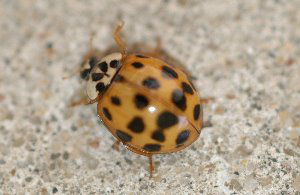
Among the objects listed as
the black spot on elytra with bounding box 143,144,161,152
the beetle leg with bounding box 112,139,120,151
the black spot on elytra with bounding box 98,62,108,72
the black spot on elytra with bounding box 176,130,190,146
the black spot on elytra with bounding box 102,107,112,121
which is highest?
the black spot on elytra with bounding box 98,62,108,72

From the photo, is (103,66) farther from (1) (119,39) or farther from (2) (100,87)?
A: (1) (119,39)

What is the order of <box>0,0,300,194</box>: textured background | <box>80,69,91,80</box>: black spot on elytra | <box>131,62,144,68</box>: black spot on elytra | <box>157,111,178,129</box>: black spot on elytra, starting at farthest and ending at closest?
<box>80,69,91,80</box>: black spot on elytra → <box>0,0,300,194</box>: textured background → <box>131,62,144,68</box>: black spot on elytra → <box>157,111,178,129</box>: black spot on elytra

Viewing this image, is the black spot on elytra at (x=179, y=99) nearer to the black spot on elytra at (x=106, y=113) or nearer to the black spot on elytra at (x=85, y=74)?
the black spot on elytra at (x=106, y=113)

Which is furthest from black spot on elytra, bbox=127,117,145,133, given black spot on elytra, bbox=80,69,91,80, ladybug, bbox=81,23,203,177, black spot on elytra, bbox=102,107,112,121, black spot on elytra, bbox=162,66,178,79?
black spot on elytra, bbox=80,69,91,80

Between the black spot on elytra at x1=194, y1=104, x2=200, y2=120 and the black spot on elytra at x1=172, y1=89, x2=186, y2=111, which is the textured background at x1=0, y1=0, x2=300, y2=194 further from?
the black spot on elytra at x1=172, y1=89, x2=186, y2=111

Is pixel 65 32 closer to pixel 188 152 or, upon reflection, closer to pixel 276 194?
pixel 188 152

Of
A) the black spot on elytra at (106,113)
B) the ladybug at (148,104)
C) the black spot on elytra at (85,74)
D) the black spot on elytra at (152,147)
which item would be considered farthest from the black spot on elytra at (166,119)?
the black spot on elytra at (85,74)
